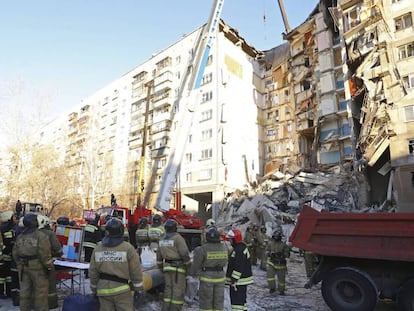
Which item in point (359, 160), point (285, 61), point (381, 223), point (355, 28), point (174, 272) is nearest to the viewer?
point (174, 272)

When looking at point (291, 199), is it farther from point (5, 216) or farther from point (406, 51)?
point (5, 216)

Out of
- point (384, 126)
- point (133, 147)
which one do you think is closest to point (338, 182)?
point (384, 126)

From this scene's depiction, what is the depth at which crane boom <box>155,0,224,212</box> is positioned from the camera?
64.5 ft

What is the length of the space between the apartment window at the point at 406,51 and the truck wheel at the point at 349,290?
2085 cm

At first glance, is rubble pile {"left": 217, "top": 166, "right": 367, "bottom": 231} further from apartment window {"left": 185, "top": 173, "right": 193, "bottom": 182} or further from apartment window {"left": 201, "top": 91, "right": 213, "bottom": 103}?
apartment window {"left": 201, "top": 91, "right": 213, "bottom": 103}

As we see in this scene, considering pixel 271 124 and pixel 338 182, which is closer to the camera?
pixel 338 182

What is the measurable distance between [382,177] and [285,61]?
63.8 feet

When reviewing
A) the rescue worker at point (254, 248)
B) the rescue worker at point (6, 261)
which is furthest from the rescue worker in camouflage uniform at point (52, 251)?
the rescue worker at point (254, 248)

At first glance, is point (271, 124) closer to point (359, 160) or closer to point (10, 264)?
point (359, 160)

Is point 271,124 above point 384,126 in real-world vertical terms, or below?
above

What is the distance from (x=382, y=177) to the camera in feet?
81.1

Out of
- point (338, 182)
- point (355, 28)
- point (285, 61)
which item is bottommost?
point (338, 182)

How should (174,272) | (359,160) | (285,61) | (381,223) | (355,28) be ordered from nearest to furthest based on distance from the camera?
(174,272) → (381,223) → (359,160) → (355,28) → (285,61)

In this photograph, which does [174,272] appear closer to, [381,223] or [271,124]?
[381,223]
